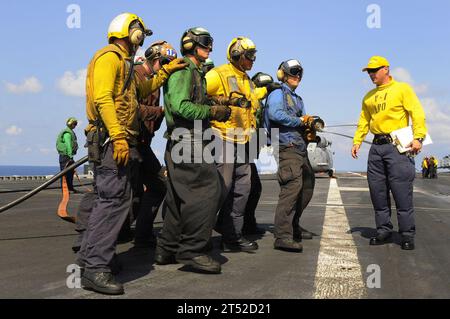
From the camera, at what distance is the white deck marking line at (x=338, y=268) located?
3084 millimetres

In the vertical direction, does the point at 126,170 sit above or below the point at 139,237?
above

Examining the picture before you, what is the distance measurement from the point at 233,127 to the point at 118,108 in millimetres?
1580

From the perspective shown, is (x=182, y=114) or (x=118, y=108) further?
(x=182, y=114)

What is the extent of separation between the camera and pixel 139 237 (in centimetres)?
496

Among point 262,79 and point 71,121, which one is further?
point 71,121

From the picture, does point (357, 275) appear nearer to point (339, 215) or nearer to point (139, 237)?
point (139, 237)

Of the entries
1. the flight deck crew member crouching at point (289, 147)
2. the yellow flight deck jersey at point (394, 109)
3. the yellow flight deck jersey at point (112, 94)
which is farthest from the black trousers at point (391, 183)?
the yellow flight deck jersey at point (112, 94)

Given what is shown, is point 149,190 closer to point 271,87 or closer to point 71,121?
point 271,87


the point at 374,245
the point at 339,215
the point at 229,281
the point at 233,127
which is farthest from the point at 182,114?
the point at 339,215

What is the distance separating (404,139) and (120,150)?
3.13 m

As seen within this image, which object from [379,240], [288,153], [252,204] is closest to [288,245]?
[288,153]

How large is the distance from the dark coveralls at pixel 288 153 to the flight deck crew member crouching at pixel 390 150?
81 centimetres

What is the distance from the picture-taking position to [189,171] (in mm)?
3848

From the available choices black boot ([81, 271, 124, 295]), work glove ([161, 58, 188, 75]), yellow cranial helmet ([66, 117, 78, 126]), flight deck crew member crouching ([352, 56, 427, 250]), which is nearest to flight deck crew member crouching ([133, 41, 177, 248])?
work glove ([161, 58, 188, 75])
